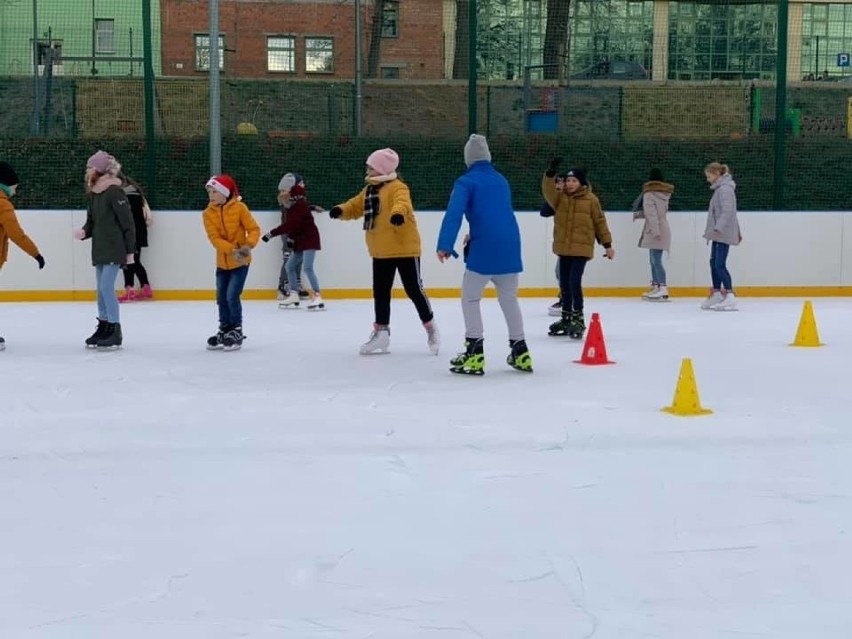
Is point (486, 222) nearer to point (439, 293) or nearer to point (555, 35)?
point (439, 293)

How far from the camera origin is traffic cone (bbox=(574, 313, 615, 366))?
8.33 m

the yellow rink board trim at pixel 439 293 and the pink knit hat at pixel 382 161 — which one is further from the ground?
the pink knit hat at pixel 382 161

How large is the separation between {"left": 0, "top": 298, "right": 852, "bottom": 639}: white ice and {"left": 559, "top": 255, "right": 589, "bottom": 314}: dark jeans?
1.10 meters

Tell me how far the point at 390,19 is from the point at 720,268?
5.91m

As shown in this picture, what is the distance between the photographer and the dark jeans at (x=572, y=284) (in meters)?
9.66

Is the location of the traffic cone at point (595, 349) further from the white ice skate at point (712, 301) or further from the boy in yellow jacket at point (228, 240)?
the white ice skate at point (712, 301)

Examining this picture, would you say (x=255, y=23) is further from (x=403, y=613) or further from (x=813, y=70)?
(x=403, y=613)

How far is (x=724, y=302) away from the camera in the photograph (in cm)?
1214

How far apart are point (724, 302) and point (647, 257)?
1.59 meters

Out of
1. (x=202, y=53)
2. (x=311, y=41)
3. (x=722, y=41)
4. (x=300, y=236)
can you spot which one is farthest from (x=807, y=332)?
(x=311, y=41)

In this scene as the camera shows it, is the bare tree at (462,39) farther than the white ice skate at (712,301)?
Yes

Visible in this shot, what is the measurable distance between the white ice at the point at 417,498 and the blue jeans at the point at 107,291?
408 mm

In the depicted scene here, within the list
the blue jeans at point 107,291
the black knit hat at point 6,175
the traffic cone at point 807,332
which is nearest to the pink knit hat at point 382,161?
the blue jeans at point 107,291

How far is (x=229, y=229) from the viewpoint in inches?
350
